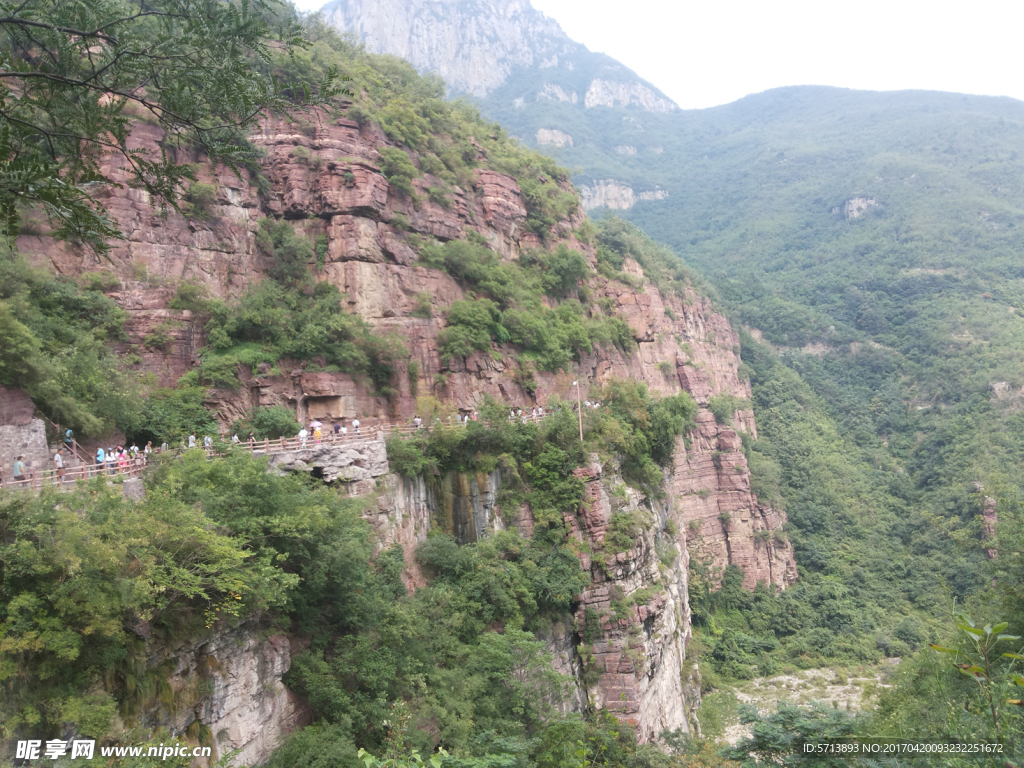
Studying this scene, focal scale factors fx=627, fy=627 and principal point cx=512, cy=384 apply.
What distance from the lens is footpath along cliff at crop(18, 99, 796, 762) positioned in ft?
75.2

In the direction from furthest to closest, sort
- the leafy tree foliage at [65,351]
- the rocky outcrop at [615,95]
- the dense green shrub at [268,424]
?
1. the rocky outcrop at [615,95]
2. the dense green shrub at [268,424]
3. the leafy tree foliage at [65,351]

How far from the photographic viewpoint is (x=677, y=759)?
70.0 ft

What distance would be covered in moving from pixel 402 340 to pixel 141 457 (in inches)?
480

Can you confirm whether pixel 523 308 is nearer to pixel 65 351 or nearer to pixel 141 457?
pixel 65 351

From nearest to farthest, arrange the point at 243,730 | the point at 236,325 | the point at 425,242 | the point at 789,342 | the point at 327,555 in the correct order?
the point at 243,730 → the point at 327,555 → the point at 236,325 → the point at 425,242 → the point at 789,342

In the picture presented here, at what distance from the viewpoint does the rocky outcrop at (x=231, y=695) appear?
38.1 feet

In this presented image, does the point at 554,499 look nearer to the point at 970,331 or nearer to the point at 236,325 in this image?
the point at 236,325

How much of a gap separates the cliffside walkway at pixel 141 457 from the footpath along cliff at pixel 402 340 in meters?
1.59

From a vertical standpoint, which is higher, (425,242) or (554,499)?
(425,242)

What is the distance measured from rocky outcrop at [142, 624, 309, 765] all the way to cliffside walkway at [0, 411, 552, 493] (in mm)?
4342

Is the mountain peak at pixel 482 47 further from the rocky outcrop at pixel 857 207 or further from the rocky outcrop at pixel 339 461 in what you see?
the rocky outcrop at pixel 339 461

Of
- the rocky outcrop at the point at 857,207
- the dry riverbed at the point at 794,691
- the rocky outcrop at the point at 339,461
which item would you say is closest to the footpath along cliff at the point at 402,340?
the rocky outcrop at the point at 339,461

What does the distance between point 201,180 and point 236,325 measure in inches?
272

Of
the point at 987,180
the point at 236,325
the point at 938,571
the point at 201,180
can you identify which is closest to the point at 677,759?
the point at 236,325
